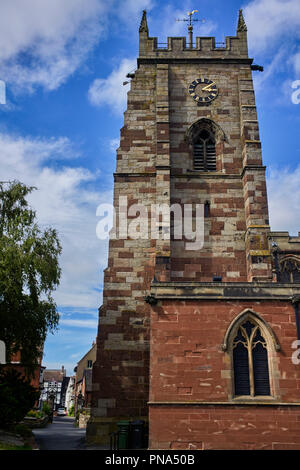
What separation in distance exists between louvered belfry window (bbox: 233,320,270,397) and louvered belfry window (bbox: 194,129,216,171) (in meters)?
10.9

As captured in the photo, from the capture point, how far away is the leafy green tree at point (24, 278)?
1878 cm

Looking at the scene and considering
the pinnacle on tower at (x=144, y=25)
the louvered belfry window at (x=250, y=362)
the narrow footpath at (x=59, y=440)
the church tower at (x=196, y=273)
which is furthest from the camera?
the pinnacle on tower at (x=144, y=25)

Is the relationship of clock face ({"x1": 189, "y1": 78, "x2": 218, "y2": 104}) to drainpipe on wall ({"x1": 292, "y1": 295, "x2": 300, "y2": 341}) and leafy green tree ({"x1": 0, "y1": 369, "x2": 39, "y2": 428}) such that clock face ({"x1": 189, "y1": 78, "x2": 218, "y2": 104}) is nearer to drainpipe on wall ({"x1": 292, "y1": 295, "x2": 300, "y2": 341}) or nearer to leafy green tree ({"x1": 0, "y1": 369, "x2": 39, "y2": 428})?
drainpipe on wall ({"x1": 292, "y1": 295, "x2": 300, "y2": 341})

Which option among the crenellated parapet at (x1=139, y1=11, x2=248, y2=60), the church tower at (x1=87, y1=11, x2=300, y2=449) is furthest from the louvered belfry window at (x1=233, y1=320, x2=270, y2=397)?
the crenellated parapet at (x1=139, y1=11, x2=248, y2=60)

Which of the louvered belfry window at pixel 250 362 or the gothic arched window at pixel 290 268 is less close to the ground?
the gothic arched window at pixel 290 268

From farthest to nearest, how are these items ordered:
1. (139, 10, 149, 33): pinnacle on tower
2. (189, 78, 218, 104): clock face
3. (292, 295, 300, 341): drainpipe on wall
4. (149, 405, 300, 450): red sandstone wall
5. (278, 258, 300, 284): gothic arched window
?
(139, 10, 149, 33): pinnacle on tower, (189, 78, 218, 104): clock face, (278, 258, 300, 284): gothic arched window, (292, 295, 300, 341): drainpipe on wall, (149, 405, 300, 450): red sandstone wall

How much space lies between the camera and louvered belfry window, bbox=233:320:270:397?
522 inches

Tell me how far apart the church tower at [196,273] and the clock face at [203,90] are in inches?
2.2

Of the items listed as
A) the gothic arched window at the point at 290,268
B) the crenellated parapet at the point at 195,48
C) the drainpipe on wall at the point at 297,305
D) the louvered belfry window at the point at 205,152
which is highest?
the crenellated parapet at the point at 195,48

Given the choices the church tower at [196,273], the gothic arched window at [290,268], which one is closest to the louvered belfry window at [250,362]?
the church tower at [196,273]

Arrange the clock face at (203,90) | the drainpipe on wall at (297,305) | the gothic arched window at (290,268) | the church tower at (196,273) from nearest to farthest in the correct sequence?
the church tower at (196,273), the drainpipe on wall at (297,305), the gothic arched window at (290,268), the clock face at (203,90)

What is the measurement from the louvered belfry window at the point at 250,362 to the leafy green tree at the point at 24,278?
999 cm

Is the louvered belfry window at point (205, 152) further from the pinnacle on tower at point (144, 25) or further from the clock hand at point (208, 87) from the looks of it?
the pinnacle on tower at point (144, 25)

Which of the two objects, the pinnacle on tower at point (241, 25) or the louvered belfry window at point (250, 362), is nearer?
the louvered belfry window at point (250, 362)
